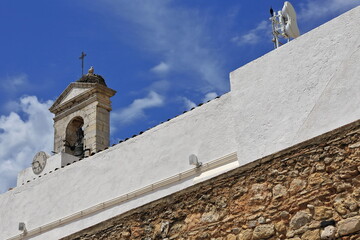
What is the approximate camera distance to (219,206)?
658 cm

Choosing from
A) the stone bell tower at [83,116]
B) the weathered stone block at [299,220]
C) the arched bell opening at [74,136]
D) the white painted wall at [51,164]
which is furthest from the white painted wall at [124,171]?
the weathered stone block at [299,220]

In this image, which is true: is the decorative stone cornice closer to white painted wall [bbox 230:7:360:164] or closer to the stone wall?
white painted wall [bbox 230:7:360:164]

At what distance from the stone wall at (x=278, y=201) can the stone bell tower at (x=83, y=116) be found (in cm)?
1002

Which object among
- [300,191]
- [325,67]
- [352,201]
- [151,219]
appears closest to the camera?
[352,201]

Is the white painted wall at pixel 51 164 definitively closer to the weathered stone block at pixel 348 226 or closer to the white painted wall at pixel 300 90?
the white painted wall at pixel 300 90

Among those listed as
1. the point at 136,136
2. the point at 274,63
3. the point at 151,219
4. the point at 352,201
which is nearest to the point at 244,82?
the point at 274,63

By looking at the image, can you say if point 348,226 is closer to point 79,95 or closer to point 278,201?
point 278,201

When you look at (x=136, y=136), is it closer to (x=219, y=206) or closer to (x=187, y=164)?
(x=187, y=164)

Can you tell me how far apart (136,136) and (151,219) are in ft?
21.1

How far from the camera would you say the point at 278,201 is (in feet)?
20.2

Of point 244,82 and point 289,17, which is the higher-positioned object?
point 289,17

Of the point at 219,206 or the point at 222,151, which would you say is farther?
the point at 222,151

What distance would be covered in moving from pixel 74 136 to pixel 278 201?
12.4 meters

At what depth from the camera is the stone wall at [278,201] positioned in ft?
18.9
